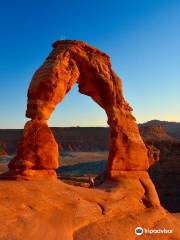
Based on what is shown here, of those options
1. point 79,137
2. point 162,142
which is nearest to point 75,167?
point 162,142

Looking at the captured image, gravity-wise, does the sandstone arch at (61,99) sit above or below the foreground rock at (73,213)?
above

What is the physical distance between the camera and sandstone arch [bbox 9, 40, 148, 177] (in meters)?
9.63

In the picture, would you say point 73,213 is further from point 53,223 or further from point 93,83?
point 93,83

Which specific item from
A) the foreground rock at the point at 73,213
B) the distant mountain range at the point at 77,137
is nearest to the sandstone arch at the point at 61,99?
the foreground rock at the point at 73,213

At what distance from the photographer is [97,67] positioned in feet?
39.1

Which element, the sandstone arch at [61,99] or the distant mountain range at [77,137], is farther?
the distant mountain range at [77,137]

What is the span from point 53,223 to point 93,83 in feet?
18.8

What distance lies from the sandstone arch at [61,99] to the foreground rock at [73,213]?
86 cm

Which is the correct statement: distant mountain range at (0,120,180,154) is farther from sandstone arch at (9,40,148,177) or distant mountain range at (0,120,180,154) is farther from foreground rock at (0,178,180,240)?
foreground rock at (0,178,180,240)

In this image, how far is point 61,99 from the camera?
10578 mm

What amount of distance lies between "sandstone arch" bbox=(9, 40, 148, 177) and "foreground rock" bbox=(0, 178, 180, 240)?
2.82ft

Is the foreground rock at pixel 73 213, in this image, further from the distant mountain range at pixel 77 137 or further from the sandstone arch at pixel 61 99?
the distant mountain range at pixel 77 137

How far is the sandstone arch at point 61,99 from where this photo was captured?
963 cm

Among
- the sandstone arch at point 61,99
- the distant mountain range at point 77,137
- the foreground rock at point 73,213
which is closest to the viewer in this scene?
the foreground rock at point 73,213
